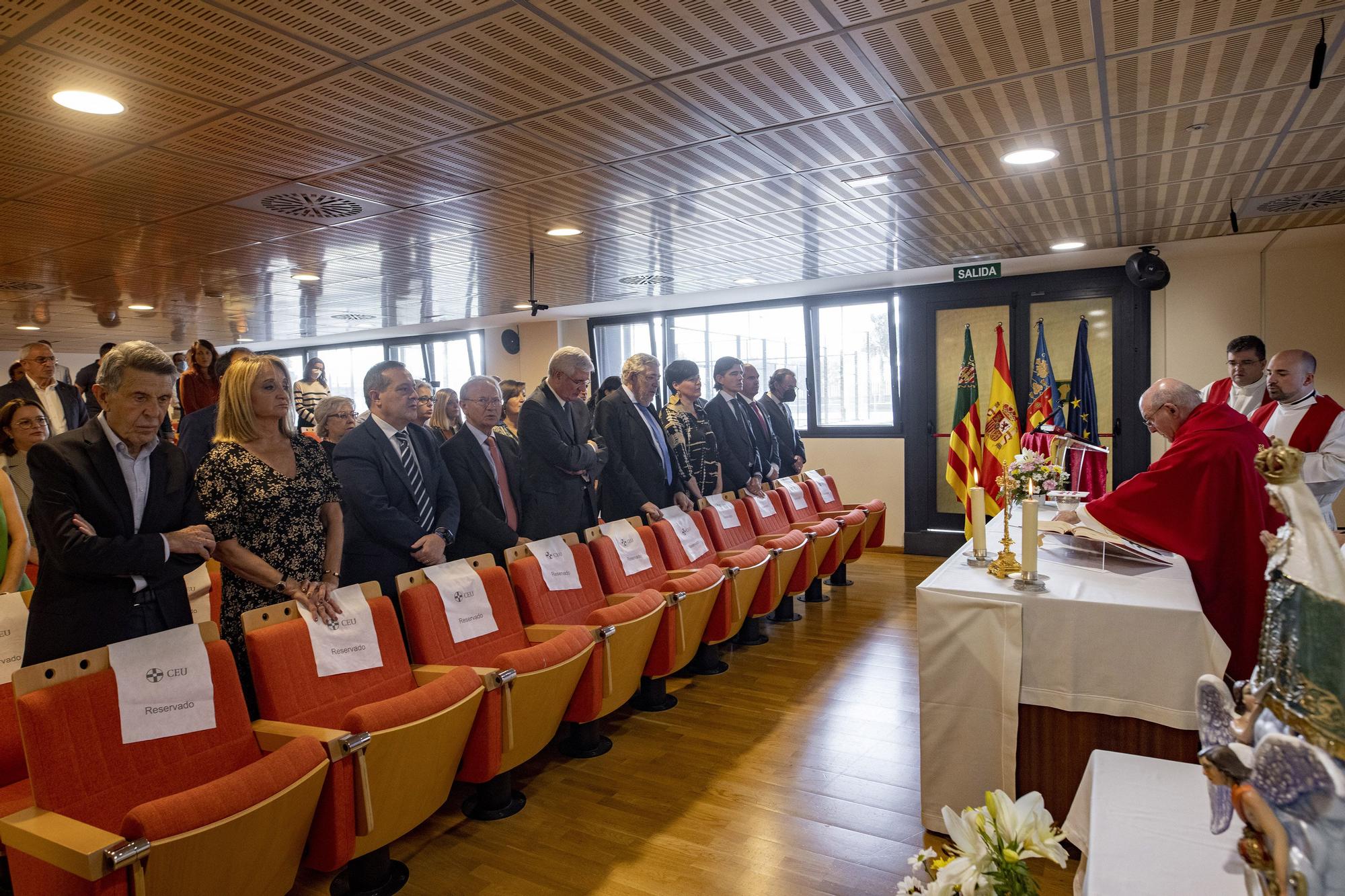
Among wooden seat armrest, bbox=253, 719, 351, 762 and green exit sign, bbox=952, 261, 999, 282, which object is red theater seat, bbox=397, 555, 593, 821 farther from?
green exit sign, bbox=952, 261, 999, 282

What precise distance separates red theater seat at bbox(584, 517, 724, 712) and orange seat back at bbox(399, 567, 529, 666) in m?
0.71

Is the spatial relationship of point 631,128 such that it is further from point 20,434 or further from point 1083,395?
point 1083,395

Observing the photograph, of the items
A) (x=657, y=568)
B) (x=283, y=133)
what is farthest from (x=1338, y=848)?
(x=283, y=133)

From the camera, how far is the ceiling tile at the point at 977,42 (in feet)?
7.88

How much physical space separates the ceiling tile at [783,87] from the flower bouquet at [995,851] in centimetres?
235

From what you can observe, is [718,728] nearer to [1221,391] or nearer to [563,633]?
[563,633]

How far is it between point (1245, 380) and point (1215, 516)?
9.87 ft

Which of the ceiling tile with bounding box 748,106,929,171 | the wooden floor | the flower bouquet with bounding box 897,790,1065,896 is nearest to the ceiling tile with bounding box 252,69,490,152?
the ceiling tile with bounding box 748,106,929,171

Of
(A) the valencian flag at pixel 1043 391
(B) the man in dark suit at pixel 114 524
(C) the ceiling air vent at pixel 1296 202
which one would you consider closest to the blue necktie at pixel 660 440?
(B) the man in dark suit at pixel 114 524

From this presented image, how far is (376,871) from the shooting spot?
2408mm

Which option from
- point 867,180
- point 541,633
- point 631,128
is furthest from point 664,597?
point 867,180

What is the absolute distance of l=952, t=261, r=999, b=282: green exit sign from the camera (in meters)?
7.06

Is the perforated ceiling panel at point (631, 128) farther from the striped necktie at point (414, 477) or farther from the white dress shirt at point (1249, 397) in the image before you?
the striped necktie at point (414, 477)

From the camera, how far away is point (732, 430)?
5906 mm
